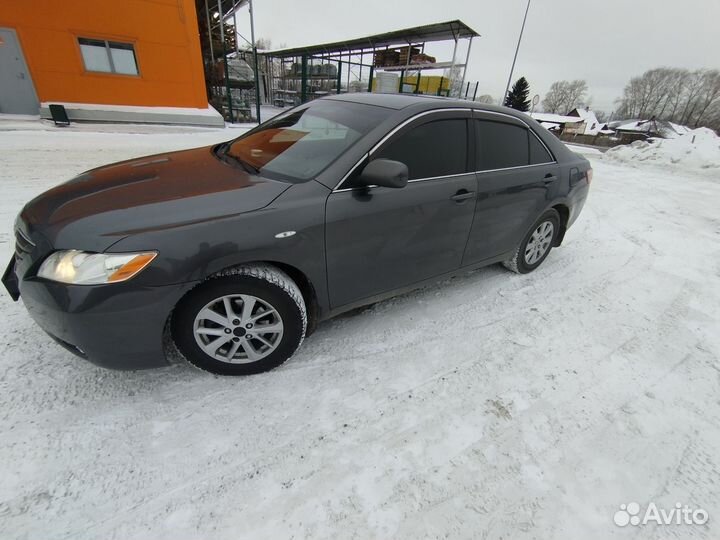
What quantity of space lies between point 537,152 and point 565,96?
104 m

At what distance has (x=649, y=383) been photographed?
2.37 m

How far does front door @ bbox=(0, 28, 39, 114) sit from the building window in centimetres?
148

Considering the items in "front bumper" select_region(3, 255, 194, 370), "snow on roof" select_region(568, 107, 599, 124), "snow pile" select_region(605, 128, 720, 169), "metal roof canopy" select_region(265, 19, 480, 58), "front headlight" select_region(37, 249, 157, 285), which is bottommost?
"snow on roof" select_region(568, 107, 599, 124)

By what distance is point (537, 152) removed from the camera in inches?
128

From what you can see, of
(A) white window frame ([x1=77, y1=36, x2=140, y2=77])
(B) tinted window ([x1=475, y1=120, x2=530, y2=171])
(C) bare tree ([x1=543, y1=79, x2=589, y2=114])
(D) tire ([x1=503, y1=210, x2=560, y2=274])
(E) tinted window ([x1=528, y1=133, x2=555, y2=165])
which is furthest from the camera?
(C) bare tree ([x1=543, y1=79, x2=589, y2=114])

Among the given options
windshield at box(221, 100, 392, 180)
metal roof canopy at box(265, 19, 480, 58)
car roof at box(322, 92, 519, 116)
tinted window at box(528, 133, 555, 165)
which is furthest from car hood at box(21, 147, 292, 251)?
metal roof canopy at box(265, 19, 480, 58)

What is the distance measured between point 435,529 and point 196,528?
39.7 inches

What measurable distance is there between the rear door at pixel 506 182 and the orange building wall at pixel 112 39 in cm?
1162

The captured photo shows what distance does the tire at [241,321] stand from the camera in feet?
6.11

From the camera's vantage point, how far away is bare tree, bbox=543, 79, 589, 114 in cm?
8406

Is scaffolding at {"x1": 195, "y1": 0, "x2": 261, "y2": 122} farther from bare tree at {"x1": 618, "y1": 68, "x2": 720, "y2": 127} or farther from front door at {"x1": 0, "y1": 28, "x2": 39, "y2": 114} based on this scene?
bare tree at {"x1": 618, "y1": 68, "x2": 720, "y2": 127}

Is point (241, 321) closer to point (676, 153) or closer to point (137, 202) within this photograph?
point (137, 202)

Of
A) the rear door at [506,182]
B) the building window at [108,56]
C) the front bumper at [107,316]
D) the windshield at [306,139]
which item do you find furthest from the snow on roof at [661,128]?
the front bumper at [107,316]

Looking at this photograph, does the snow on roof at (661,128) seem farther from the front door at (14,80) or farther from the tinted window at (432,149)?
the front door at (14,80)
